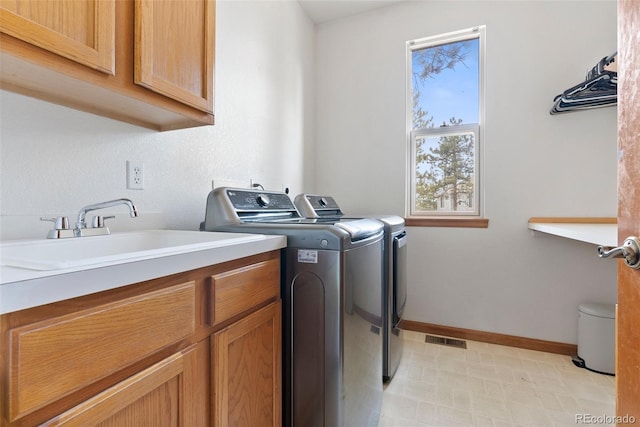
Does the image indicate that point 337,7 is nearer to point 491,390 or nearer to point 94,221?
point 94,221

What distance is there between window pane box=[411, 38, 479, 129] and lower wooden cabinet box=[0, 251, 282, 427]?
219 cm

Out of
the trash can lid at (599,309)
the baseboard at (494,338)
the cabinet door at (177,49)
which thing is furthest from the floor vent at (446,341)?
the cabinet door at (177,49)

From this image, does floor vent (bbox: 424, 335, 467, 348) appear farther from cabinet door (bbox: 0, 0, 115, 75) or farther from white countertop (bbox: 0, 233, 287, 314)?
cabinet door (bbox: 0, 0, 115, 75)

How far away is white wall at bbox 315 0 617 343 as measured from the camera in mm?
2148

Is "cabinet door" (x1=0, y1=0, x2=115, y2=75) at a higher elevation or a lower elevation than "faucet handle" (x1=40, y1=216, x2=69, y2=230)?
higher

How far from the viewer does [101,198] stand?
116 centimetres

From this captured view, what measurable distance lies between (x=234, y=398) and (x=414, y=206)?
2.18 m

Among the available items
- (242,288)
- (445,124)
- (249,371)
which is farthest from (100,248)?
(445,124)

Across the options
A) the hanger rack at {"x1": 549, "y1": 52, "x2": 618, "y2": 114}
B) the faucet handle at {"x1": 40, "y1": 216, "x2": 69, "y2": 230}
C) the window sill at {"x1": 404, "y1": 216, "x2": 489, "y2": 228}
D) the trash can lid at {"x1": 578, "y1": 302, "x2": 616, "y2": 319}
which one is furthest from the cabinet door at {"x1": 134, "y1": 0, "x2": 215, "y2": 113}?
the trash can lid at {"x1": 578, "y1": 302, "x2": 616, "y2": 319}

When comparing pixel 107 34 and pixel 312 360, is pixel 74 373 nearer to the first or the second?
Result: pixel 312 360

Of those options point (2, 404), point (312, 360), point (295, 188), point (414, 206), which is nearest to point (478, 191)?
point (414, 206)

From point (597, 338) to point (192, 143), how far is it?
8.95 feet

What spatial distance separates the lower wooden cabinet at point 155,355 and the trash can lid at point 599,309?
211cm

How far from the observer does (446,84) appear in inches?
103
